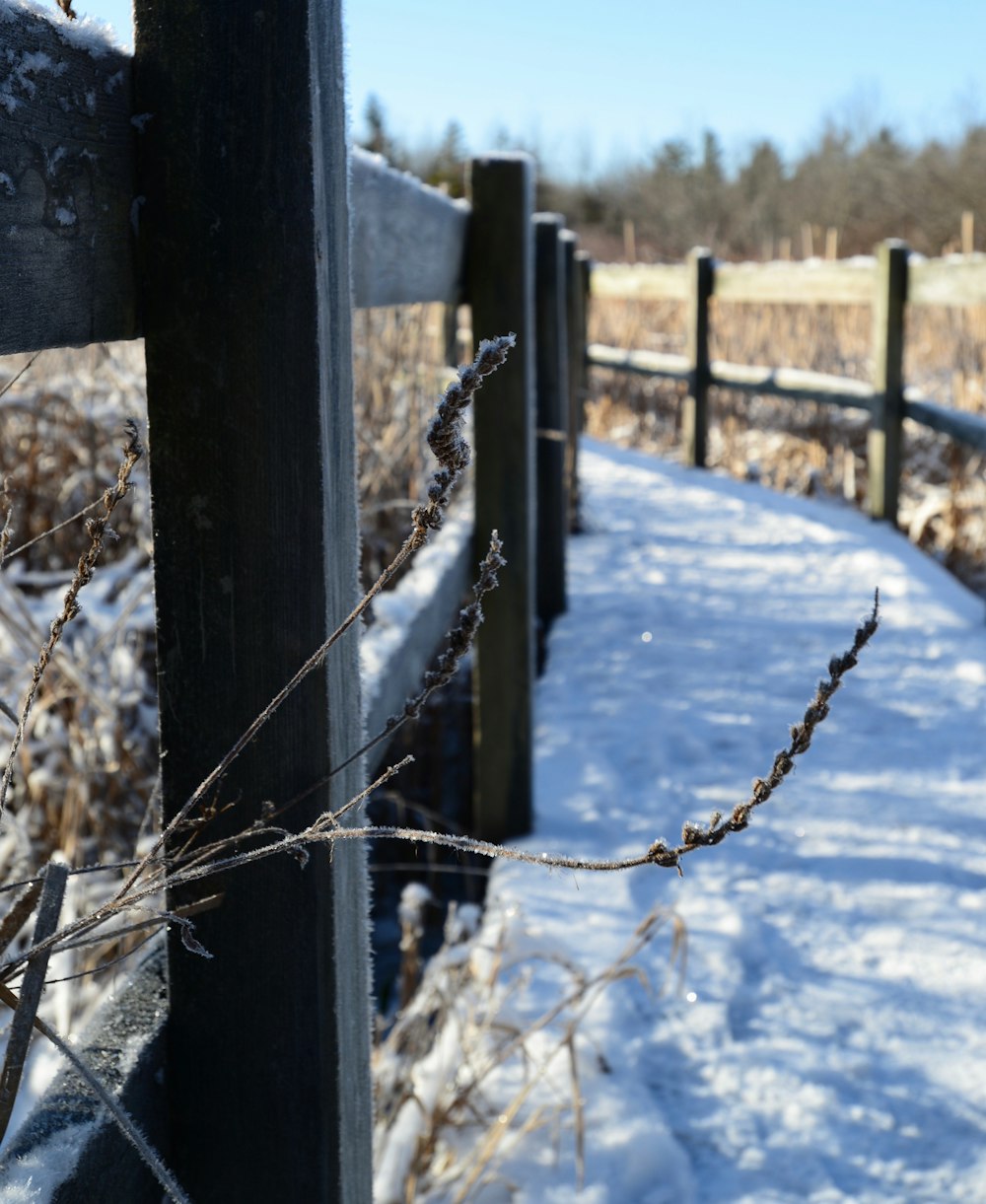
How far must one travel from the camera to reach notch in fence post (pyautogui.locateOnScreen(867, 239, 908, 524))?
18.1 feet

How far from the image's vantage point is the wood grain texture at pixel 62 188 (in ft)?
2.32

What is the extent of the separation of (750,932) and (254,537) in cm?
138

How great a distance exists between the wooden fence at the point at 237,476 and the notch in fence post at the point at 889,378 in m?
4.88

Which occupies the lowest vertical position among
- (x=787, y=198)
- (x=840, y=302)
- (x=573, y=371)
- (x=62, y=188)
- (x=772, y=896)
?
(x=772, y=896)

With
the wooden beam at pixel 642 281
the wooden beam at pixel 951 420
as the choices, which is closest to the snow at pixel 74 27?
the wooden beam at pixel 951 420

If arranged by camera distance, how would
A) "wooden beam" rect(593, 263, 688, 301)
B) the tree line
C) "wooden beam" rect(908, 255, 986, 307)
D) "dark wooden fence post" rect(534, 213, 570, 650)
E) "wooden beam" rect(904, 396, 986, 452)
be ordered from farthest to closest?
the tree line < "wooden beam" rect(593, 263, 688, 301) < "wooden beam" rect(908, 255, 986, 307) < "wooden beam" rect(904, 396, 986, 452) < "dark wooden fence post" rect(534, 213, 570, 650)

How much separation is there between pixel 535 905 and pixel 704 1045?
469 millimetres

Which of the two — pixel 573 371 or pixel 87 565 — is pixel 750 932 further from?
pixel 573 371

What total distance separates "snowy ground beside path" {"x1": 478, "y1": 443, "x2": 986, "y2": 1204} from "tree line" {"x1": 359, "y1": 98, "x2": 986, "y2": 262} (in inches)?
714

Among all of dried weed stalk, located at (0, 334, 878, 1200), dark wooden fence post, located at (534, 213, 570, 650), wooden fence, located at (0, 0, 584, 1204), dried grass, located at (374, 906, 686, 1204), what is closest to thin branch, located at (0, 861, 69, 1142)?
dried weed stalk, located at (0, 334, 878, 1200)

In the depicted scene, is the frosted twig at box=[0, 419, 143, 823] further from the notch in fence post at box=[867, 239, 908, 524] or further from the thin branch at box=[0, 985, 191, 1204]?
the notch in fence post at box=[867, 239, 908, 524]

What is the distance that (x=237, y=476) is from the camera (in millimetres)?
917

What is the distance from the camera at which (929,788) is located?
8.63 feet

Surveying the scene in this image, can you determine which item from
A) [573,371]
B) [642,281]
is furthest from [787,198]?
[573,371]
